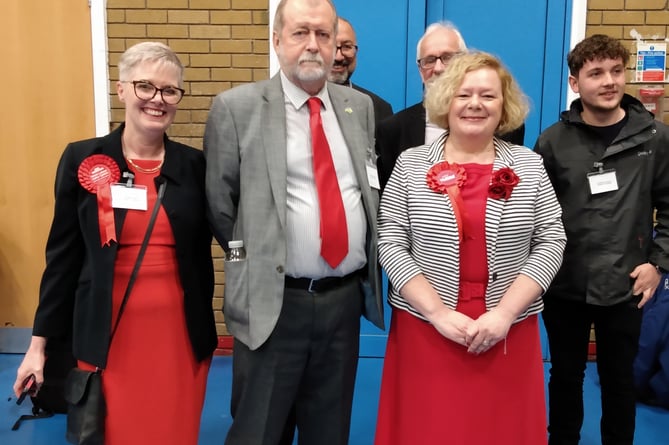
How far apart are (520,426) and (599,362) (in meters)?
0.72

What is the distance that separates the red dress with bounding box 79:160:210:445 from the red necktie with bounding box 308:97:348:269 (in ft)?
1.61

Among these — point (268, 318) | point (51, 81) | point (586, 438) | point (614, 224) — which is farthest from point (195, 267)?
point (51, 81)

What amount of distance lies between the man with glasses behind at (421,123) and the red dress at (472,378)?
58 centimetres

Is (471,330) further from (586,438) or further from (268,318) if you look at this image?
(586,438)

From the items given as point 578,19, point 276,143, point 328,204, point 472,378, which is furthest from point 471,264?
point 578,19

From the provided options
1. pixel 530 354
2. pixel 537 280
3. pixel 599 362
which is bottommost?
pixel 599 362

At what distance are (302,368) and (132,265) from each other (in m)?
0.65

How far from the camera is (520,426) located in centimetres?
192

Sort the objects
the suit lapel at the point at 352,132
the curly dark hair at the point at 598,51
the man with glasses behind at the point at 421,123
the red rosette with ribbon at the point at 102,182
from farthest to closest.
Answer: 1. the man with glasses behind at the point at 421,123
2. the curly dark hair at the point at 598,51
3. the suit lapel at the point at 352,132
4. the red rosette with ribbon at the point at 102,182

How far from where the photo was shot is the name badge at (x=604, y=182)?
222 cm

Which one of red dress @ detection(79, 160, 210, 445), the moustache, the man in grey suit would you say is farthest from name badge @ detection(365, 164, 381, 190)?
red dress @ detection(79, 160, 210, 445)

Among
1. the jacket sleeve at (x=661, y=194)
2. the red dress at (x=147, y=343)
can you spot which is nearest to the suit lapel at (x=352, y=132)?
the red dress at (x=147, y=343)

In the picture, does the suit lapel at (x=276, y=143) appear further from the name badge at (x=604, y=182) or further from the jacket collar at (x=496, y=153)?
the name badge at (x=604, y=182)

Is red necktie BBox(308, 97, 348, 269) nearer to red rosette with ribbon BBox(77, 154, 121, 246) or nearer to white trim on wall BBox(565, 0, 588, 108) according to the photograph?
red rosette with ribbon BBox(77, 154, 121, 246)
